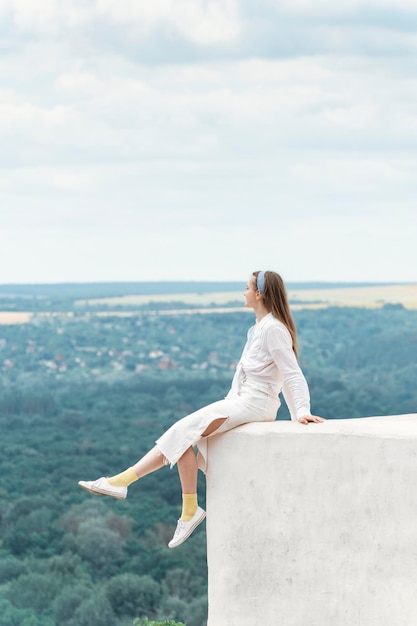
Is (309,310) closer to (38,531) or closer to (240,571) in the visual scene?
(38,531)

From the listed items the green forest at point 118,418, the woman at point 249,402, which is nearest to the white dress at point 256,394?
the woman at point 249,402

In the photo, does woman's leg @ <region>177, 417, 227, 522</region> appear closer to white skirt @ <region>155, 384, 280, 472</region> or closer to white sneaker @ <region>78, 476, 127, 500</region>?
white skirt @ <region>155, 384, 280, 472</region>

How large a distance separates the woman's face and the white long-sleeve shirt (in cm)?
8

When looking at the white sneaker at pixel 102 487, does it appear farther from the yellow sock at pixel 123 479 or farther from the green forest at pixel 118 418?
the green forest at pixel 118 418

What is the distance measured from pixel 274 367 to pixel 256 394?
12 centimetres

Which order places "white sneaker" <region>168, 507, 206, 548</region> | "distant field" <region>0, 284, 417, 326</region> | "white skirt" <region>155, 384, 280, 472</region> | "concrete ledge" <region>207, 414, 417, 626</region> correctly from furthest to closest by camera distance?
"distant field" <region>0, 284, 417, 326</region>
"white sneaker" <region>168, 507, 206, 548</region>
"white skirt" <region>155, 384, 280, 472</region>
"concrete ledge" <region>207, 414, 417, 626</region>

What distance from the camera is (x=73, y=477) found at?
1964 inches

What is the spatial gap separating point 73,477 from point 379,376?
29494 millimetres

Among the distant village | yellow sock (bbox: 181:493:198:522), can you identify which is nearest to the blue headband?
yellow sock (bbox: 181:493:198:522)

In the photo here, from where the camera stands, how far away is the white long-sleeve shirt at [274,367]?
13.8ft

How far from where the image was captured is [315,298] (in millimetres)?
95125

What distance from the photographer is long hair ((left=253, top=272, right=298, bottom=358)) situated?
430 cm

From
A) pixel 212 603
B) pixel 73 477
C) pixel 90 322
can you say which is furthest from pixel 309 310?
pixel 212 603

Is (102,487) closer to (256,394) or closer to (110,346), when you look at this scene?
(256,394)
